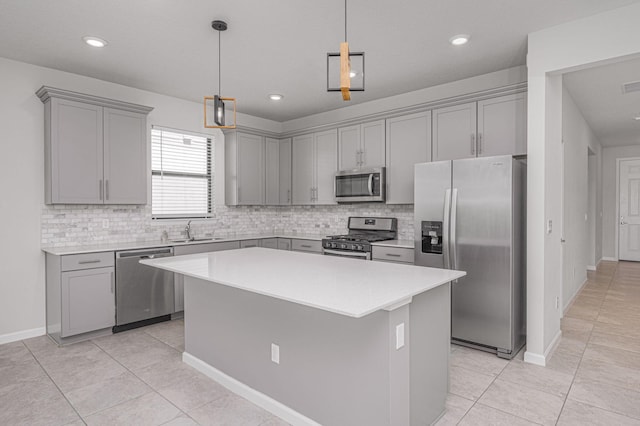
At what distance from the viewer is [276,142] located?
5844mm

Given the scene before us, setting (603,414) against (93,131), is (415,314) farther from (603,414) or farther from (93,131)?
(93,131)

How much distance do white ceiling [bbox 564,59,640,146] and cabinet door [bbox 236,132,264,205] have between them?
394cm

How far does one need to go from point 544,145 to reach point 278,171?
12.5 ft

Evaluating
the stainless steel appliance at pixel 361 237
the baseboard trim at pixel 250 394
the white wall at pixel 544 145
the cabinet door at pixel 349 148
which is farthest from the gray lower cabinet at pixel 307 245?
the white wall at pixel 544 145

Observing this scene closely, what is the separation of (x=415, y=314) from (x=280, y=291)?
0.77 metres

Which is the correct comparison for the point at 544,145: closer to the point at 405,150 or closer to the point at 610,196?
the point at 405,150

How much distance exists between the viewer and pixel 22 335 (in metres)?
3.64

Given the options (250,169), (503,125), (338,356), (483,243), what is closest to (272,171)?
(250,169)

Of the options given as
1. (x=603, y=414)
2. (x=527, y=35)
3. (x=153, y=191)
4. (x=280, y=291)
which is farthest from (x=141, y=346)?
(x=527, y=35)

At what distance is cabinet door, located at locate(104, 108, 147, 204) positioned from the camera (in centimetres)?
398

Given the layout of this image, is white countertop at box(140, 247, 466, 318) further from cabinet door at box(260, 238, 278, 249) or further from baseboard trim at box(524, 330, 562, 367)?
cabinet door at box(260, 238, 278, 249)

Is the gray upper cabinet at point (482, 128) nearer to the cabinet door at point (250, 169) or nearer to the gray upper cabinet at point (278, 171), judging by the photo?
the gray upper cabinet at point (278, 171)

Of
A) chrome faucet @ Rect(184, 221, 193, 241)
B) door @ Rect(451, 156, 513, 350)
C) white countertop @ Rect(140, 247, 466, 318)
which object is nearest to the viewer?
white countertop @ Rect(140, 247, 466, 318)

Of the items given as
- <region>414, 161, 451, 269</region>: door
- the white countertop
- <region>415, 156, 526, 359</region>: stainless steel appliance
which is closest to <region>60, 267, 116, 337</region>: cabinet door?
the white countertop
